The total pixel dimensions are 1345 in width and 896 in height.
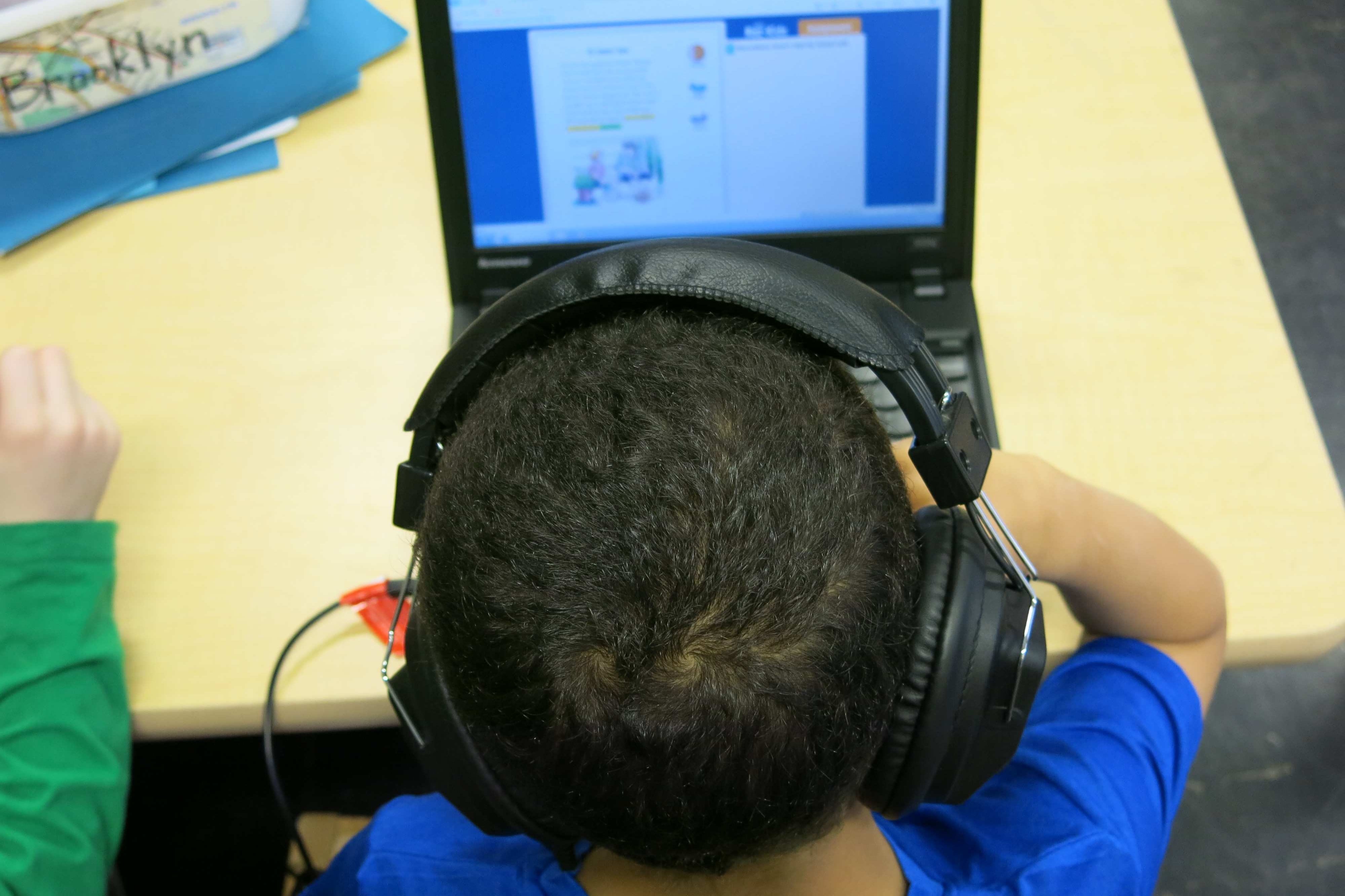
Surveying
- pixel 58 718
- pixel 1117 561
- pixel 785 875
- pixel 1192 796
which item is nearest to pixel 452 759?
pixel 785 875

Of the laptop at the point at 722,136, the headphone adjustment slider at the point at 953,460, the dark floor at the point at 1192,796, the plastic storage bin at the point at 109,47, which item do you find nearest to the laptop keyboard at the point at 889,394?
the laptop at the point at 722,136

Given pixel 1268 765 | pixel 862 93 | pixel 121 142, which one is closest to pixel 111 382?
pixel 121 142

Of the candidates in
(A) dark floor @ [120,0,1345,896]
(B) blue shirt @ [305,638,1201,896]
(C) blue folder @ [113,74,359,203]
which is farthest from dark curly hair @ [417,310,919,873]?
(A) dark floor @ [120,0,1345,896]

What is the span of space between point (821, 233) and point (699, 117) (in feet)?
0.42

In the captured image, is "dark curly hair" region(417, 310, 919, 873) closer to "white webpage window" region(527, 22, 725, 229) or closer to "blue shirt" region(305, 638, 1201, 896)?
"blue shirt" region(305, 638, 1201, 896)

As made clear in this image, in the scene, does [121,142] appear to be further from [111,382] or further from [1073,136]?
[1073,136]

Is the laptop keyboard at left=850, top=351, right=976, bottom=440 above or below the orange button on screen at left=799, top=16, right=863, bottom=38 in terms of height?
below

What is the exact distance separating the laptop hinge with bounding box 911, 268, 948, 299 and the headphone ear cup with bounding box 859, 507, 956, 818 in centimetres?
42

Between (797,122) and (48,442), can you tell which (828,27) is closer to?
(797,122)

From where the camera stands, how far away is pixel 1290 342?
180 centimetres

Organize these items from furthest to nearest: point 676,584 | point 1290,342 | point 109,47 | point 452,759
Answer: point 1290,342
point 109,47
point 452,759
point 676,584

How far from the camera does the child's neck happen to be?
0.50 m

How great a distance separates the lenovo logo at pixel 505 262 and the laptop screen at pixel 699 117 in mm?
11

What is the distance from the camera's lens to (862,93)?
2.63ft
